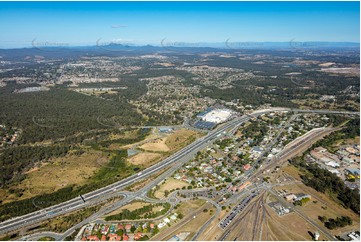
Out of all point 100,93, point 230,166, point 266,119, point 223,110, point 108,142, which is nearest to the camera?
point 230,166

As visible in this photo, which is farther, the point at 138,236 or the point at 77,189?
the point at 77,189

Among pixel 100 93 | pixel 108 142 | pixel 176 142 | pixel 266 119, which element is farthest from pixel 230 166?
pixel 100 93

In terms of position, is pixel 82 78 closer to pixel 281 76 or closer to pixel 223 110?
pixel 223 110

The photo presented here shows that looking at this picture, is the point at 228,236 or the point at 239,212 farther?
the point at 239,212

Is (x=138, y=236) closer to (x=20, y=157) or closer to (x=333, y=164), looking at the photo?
(x=20, y=157)

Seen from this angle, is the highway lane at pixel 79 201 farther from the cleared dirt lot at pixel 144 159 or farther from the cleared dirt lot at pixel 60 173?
the cleared dirt lot at pixel 60 173

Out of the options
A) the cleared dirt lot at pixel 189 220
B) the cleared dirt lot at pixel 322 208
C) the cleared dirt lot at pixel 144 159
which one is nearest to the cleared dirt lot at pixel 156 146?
the cleared dirt lot at pixel 144 159

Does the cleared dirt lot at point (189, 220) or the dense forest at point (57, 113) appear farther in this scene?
the dense forest at point (57, 113)

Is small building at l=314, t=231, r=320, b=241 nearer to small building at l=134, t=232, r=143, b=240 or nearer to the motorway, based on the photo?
small building at l=134, t=232, r=143, b=240

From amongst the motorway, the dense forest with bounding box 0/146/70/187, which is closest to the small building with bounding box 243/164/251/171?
the motorway

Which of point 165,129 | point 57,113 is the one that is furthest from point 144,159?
point 57,113

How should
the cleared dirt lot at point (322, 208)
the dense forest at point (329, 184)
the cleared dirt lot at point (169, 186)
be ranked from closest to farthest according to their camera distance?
1. the cleared dirt lot at point (322, 208)
2. the dense forest at point (329, 184)
3. the cleared dirt lot at point (169, 186)
